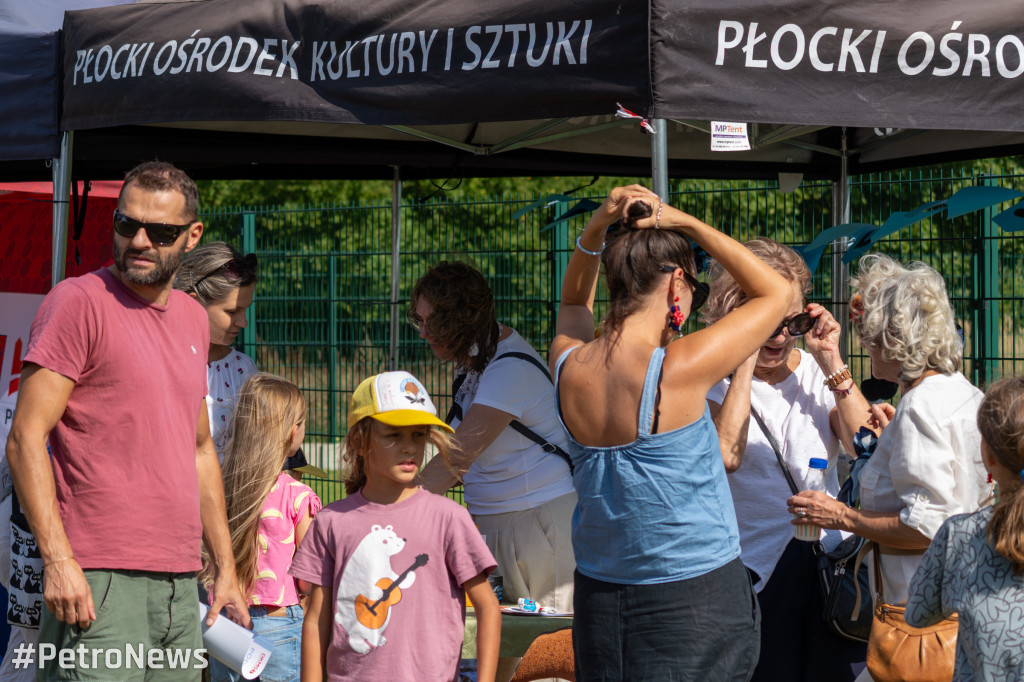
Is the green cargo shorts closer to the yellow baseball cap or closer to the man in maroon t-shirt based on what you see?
the man in maroon t-shirt

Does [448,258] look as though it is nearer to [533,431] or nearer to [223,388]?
[223,388]

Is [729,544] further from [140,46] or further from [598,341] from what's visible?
[140,46]

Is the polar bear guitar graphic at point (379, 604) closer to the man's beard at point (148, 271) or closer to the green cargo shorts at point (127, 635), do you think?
the green cargo shorts at point (127, 635)

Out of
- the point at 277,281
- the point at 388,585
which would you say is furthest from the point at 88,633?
the point at 277,281

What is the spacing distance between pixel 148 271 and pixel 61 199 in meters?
1.25

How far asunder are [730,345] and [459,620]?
1028 millimetres

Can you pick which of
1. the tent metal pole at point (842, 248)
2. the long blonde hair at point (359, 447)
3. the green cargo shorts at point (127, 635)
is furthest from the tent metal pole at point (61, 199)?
the tent metal pole at point (842, 248)

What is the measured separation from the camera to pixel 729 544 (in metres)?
2.34

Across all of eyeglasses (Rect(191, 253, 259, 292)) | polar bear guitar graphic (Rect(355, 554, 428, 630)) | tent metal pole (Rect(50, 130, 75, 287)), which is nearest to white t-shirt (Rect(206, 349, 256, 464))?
eyeglasses (Rect(191, 253, 259, 292))

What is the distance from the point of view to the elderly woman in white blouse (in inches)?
105

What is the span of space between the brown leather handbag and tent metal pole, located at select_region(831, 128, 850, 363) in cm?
278

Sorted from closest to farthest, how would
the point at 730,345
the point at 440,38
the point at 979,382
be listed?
the point at 730,345
the point at 440,38
the point at 979,382

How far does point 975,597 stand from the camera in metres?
2.29

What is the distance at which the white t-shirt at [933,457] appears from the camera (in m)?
2.65
